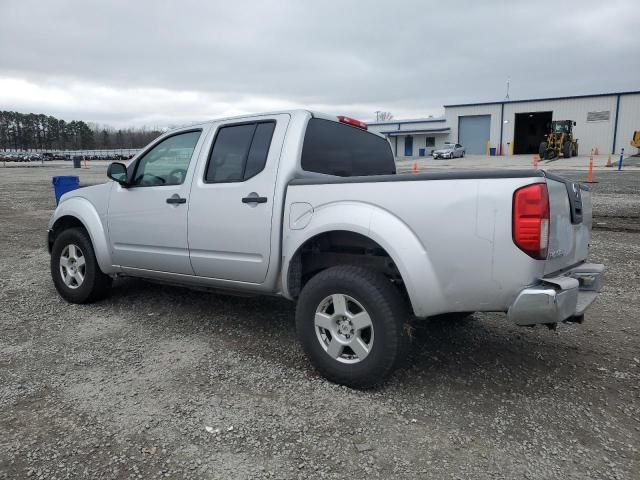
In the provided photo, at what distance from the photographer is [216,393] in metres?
3.19

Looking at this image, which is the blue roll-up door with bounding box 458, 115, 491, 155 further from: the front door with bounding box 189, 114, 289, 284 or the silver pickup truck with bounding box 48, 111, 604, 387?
the front door with bounding box 189, 114, 289, 284

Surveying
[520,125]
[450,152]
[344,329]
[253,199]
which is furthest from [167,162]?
[520,125]

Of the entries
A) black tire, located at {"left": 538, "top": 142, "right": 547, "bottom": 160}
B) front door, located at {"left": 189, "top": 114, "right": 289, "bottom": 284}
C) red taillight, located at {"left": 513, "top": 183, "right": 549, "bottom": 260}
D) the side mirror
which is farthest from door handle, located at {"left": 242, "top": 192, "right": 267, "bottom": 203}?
black tire, located at {"left": 538, "top": 142, "right": 547, "bottom": 160}

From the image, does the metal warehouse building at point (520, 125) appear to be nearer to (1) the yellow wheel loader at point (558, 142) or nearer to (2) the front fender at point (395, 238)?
(1) the yellow wheel loader at point (558, 142)

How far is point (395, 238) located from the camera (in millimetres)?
2973

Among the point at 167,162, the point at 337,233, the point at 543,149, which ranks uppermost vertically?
the point at 543,149

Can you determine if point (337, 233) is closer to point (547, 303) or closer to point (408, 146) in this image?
point (547, 303)

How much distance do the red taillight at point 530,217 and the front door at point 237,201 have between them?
1.71 meters

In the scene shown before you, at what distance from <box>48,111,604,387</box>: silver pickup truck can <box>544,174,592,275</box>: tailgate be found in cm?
1

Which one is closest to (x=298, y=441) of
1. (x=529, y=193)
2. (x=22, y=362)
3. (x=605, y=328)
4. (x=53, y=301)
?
(x=529, y=193)

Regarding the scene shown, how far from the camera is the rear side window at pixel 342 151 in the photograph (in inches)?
149

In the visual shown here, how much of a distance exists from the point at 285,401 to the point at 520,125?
163 feet

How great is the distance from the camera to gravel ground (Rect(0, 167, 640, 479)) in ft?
8.18

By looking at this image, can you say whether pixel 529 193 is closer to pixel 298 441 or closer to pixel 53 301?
pixel 298 441
